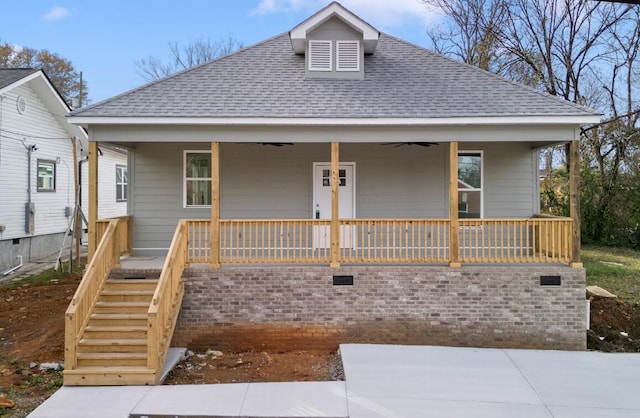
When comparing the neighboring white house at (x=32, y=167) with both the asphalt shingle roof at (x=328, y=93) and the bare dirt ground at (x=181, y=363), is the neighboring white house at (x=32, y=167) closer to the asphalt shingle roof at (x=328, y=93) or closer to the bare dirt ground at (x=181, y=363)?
the bare dirt ground at (x=181, y=363)

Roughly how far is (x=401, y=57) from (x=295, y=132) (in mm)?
4093

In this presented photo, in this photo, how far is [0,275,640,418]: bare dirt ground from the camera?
626 centimetres

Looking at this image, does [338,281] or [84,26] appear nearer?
[338,281]

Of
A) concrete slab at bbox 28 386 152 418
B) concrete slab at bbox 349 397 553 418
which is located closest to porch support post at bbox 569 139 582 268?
concrete slab at bbox 349 397 553 418

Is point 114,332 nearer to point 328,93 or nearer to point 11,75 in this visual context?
point 328,93

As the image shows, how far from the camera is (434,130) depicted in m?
8.32

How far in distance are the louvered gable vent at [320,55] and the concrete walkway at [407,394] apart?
20.2 feet

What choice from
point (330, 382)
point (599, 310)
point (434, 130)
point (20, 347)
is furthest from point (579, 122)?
point (20, 347)

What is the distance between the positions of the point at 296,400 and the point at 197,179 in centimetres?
624

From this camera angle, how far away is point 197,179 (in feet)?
33.9

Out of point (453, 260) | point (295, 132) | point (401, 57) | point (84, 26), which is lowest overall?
point (453, 260)

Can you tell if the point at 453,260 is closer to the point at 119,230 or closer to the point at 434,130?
the point at 434,130

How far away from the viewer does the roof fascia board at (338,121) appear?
8.07m

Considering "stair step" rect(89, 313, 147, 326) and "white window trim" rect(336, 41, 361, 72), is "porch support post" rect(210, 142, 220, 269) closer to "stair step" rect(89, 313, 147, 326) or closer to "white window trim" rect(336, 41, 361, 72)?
"stair step" rect(89, 313, 147, 326)
